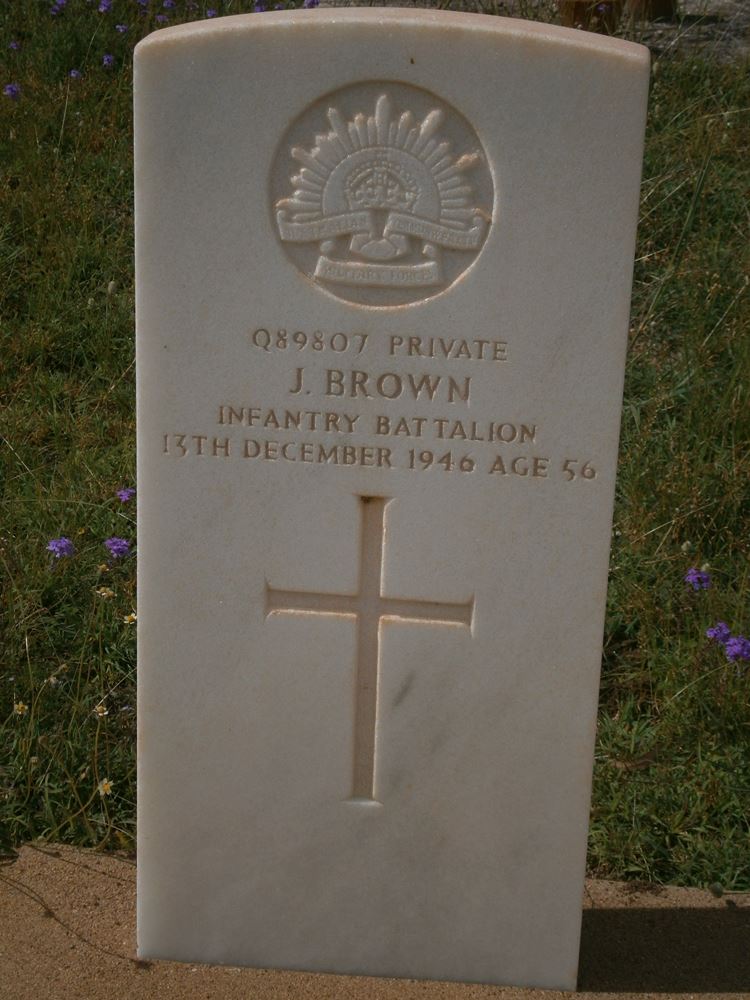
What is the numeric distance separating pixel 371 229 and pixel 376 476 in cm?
42

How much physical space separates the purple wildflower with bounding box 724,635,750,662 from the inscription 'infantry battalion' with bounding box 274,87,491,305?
4.34ft

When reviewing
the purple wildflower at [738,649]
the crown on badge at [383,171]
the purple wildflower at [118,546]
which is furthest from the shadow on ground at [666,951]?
the crown on badge at [383,171]

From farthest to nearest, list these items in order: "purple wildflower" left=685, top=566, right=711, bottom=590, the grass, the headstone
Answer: "purple wildflower" left=685, top=566, right=711, bottom=590 → the grass → the headstone

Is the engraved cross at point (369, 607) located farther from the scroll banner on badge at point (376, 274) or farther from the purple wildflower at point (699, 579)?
the purple wildflower at point (699, 579)

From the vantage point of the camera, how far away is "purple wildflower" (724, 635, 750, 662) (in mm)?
3152

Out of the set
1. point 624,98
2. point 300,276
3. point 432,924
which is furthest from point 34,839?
point 624,98

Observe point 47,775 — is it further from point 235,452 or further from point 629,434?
point 629,434

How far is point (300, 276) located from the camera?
2289mm

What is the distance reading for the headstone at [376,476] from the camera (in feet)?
7.23

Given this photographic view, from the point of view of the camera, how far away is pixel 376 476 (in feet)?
7.80

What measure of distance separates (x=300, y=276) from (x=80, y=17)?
156 inches

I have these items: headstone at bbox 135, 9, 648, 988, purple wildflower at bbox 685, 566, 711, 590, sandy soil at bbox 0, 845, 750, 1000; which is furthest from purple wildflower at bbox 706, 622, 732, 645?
headstone at bbox 135, 9, 648, 988

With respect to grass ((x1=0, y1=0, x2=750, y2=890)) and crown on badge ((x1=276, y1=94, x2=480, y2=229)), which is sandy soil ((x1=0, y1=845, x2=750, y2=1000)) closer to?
grass ((x1=0, y1=0, x2=750, y2=890))

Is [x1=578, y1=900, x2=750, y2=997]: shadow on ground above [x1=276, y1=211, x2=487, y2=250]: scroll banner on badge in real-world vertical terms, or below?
below
